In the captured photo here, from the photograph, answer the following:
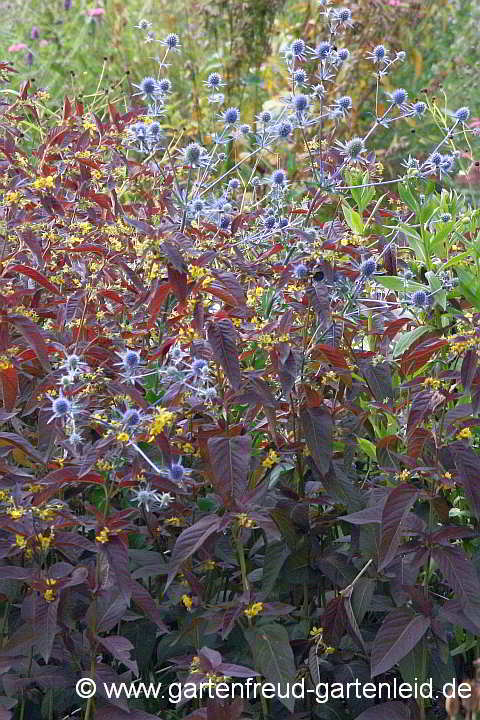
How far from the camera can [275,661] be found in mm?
1830

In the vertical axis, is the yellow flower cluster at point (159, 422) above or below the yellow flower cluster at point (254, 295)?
below

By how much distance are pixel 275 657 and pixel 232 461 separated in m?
0.38

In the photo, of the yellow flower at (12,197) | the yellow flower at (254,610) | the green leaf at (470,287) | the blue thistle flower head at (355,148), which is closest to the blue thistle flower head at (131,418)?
the yellow flower at (254,610)

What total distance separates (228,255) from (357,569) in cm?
81

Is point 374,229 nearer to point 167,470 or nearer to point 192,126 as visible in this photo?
point 167,470

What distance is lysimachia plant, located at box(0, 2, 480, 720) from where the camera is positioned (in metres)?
1.82

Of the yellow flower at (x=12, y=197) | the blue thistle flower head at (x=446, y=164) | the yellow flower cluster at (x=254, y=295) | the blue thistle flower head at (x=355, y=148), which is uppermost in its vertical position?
the yellow flower at (x=12, y=197)

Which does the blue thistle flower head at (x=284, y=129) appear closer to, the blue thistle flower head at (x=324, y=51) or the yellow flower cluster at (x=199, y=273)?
the blue thistle flower head at (x=324, y=51)

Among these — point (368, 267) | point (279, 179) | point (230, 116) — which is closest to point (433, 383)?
point (368, 267)

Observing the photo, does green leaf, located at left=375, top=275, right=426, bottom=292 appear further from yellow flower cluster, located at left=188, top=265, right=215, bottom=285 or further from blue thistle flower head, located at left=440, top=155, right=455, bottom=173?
yellow flower cluster, located at left=188, top=265, right=215, bottom=285

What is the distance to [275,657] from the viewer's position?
1835 mm

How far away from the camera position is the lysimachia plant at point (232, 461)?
5.96 feet

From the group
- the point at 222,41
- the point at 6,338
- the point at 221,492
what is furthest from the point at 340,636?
the point at 222,41

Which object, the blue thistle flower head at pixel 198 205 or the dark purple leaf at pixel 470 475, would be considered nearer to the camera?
the dark purple leaf at pixel 470 475
